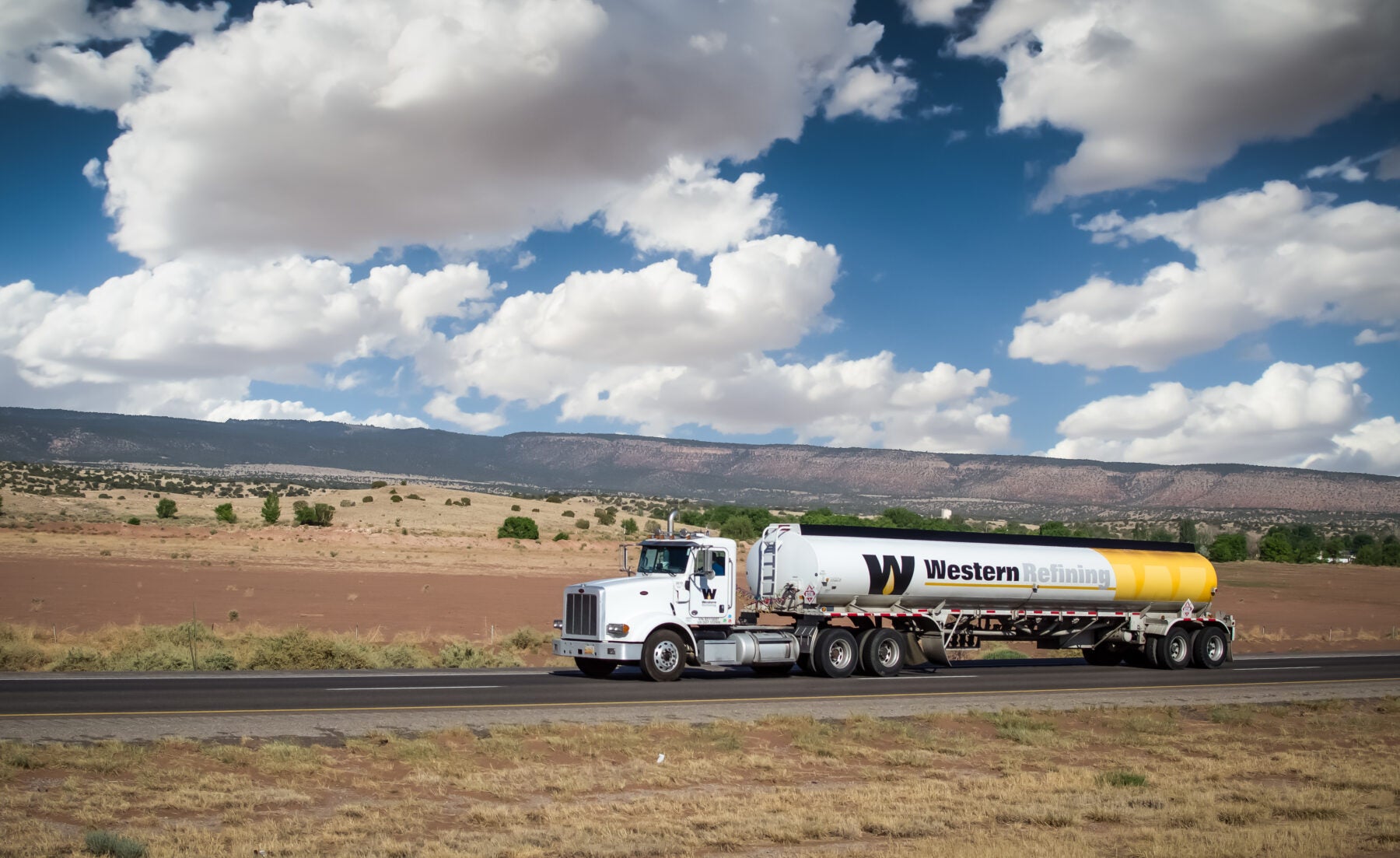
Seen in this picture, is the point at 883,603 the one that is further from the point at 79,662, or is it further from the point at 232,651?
the point at 79,662

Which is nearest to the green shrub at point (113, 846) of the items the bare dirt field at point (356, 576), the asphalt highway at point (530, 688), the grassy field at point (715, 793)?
the grassy field at point (715, 793)

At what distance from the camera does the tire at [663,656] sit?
993 inches

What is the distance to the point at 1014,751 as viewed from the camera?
700 inches

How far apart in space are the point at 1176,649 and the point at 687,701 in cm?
1755

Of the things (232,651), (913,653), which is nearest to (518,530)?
(232,651)

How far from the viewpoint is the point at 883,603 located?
28.3 metres

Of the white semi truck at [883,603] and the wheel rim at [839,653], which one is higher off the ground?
the white semi truck at [883,603]

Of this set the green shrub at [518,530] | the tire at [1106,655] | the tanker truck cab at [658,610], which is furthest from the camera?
the green shrub at [518,530]

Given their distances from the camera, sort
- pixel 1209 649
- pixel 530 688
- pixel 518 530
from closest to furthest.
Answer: pixel 530 688 < pixel 1209 649 < pixel 518 530

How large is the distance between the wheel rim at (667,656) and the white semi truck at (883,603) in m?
0.03

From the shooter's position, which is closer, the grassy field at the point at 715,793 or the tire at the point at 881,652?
the grassy field at the point at 715,793

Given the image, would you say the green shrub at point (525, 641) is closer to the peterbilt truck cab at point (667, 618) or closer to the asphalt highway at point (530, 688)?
the asphalt highway at point (530, 688)

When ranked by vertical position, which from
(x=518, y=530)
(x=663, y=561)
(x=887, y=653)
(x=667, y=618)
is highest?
(x=663, y=561)

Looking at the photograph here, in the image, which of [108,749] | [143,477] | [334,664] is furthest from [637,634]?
[143,477]
